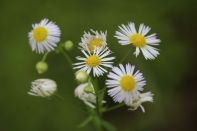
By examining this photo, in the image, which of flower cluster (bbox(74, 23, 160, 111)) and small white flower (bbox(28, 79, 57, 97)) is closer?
flower cluster (bbox(74, 23, 160, 111))

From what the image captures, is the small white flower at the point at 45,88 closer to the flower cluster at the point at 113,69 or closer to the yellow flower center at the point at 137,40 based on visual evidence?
the flower cluster at the point at 113,69

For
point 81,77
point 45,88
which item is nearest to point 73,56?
point 45,88

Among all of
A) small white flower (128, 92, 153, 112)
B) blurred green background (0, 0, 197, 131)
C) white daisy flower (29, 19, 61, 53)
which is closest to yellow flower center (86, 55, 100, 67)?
white daisy flower (29, 19, 61, 53)

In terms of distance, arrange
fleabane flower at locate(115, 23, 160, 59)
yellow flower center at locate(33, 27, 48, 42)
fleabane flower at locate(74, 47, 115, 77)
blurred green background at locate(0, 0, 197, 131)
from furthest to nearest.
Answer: blurred green background at locate(0, 0, 197, 131), yellow flower center at locate(33, 27, 48, 42), fleabane flower at locate(115, 23, 160, 59), fleabane flower at locate(74, 47, 115, 77)

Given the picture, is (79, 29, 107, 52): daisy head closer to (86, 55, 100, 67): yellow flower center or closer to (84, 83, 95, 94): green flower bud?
(86, 55, 100, 67): yellow flower center

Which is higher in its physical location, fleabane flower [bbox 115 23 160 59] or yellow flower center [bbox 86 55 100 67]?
fleabane flower [bbox 115 23 160 59]
